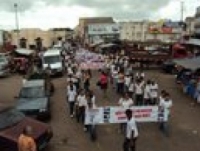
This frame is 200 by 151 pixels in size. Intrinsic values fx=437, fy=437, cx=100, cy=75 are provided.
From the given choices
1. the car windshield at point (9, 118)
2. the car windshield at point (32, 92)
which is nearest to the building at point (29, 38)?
the car windshield at point (32, 92)

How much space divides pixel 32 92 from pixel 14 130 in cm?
787

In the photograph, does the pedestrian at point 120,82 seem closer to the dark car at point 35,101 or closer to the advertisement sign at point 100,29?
the dark car at point 35,101

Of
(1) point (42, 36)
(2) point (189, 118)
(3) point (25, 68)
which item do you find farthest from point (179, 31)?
(2) point (189, 118)

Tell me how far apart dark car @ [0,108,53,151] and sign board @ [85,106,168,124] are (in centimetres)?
240

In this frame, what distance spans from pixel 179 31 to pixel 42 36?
31.4 m

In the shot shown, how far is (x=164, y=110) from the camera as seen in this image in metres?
17.7

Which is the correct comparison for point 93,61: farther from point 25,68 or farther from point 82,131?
point 82,131

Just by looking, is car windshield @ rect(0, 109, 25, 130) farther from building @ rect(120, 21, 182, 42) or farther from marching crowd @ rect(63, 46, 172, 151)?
building @ rect(120, 21, 182, 42)

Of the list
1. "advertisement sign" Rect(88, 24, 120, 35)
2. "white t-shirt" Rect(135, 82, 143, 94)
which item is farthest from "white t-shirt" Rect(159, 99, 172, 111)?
"advertisement sign" Rect(88, 24, 120, 35)

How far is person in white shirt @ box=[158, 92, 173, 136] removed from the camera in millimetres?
17562

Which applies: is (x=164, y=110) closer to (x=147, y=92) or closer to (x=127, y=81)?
(x=147, y=92)

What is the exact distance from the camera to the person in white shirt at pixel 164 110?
57.6ft

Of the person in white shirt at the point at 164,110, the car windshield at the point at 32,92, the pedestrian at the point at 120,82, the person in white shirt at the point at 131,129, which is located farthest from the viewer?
the pedestrian at the point at 120,82

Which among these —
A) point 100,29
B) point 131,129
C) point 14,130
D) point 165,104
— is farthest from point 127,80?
point 100,29
